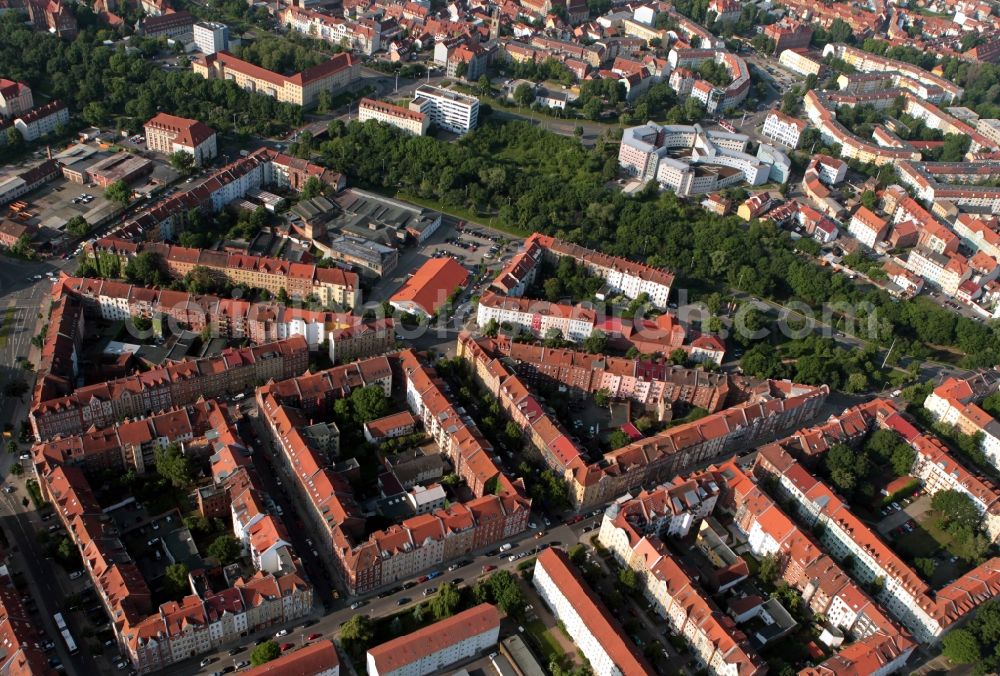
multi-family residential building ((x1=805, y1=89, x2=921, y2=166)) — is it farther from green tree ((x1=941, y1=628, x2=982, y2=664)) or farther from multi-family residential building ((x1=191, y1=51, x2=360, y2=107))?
green tree ((x1=941, y1=628, x2=982, y2=664))

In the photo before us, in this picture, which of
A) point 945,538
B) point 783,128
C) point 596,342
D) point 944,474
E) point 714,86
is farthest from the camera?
point 714,86

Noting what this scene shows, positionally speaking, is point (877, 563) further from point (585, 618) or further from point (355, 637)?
point (355, 637)

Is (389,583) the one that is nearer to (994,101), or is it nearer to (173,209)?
(173,209)

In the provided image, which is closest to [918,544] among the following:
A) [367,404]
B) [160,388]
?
[367,404]

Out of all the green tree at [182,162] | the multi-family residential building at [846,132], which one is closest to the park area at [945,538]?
the multi-family residential building at [846,132]

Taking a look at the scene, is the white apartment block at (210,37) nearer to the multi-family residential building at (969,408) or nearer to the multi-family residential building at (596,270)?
the multi-family residential building at (596,270)

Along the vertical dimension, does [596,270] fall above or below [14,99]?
below

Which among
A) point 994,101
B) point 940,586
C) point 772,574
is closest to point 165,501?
point 772,574
